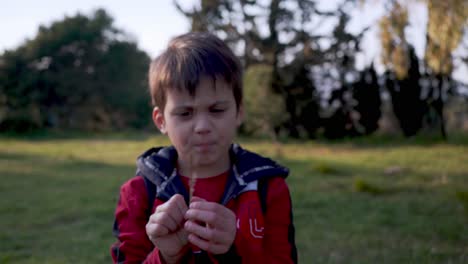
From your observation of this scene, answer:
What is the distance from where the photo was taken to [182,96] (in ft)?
5.29

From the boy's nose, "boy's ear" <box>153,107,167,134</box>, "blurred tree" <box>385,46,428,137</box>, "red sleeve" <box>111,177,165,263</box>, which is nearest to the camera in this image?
the boy's nose

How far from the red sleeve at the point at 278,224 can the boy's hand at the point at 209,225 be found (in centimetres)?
39

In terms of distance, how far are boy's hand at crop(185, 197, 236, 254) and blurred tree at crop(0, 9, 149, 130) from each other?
2481cm

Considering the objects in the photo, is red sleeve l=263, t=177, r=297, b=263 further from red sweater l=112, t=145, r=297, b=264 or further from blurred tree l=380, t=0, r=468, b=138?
blurred tree l=380, t=0, r=468, b=138

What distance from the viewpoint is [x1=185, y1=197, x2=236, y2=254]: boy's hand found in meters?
1.26

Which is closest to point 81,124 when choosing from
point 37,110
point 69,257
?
point 37,110

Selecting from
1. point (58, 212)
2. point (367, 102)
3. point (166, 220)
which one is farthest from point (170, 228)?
point (367, 102)

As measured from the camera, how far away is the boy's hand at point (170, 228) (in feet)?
4.19

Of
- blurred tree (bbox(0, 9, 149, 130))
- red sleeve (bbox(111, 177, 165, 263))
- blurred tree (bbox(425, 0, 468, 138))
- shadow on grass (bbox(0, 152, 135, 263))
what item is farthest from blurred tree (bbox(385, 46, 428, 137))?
blurred tree (bbox(0, 9, 149, 130))

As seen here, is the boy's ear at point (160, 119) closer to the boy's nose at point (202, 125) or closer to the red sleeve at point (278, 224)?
the boy's nose at point (202, 125)

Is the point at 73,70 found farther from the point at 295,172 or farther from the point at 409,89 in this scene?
the point at 295,172

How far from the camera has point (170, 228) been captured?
129 cm

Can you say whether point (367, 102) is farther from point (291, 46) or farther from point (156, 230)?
point (156, 230)

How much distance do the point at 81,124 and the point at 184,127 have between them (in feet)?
87.7
